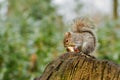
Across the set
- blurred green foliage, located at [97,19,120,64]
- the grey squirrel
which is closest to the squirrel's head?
the grey squirrel

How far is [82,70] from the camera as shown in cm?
215

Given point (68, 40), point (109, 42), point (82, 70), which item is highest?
point (68, 40)

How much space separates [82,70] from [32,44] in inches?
138

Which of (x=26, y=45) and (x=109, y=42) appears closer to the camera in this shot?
(x=26, y=45)

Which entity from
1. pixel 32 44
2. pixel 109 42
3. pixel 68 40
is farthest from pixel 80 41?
pixel 109 42

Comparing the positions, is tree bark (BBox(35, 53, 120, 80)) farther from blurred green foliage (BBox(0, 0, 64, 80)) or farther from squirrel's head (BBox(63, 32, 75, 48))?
blurred green foliage (BBox(0, 0, 64, 80))

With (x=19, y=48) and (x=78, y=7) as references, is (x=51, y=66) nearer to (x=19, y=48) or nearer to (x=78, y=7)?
(x=19, y=48)

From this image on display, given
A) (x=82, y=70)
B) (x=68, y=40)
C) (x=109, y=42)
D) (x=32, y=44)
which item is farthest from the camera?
(x=109, y=42)

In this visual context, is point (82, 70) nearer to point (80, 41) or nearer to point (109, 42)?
point (80, 41)

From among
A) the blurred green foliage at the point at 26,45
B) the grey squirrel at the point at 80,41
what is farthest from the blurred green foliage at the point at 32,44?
the grey squirrel at the point at 80,41

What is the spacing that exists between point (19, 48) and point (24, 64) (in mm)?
318

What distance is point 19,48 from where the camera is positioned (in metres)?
5.48

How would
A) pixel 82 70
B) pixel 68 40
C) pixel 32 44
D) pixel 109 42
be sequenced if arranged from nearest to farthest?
pixel 82 70 → pixel 68 40 → pixel 32 44 → pixel 109 42

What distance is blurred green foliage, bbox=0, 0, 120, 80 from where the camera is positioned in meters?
5.23
